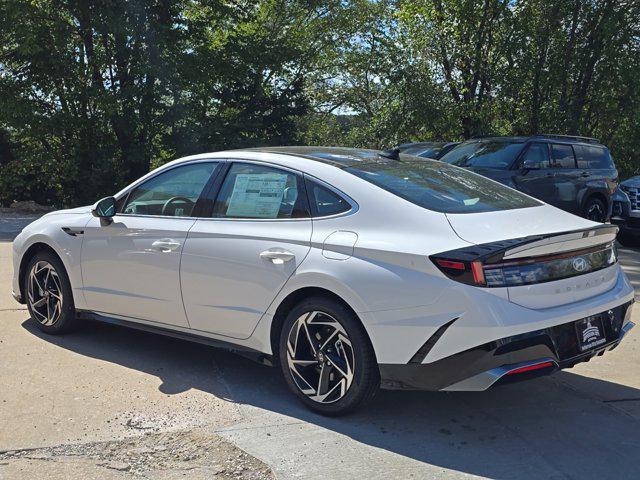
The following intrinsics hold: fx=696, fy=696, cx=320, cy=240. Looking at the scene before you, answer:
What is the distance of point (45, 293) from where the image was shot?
5816mm

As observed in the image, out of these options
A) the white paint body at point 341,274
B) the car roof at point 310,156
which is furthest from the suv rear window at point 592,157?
the white paint body at point 341,274

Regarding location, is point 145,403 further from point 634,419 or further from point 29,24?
point 29,24

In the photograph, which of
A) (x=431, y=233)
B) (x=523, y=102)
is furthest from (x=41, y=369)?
(x=523, y=102)

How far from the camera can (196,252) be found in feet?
15.4

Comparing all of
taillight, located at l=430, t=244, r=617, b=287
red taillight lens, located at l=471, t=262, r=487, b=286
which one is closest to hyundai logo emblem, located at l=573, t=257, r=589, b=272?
taillight, located at l=430, t=244, r=617, b=287

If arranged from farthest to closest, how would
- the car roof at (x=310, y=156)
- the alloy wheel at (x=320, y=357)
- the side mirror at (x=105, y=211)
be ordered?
the side mirror at (x=105, y=211), the car roof at (x=310, y=156), the alloy wheel at (x=320, y=357)

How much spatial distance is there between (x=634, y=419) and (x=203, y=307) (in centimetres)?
280

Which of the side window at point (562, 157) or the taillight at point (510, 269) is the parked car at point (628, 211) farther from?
the taillight at point (510, 269)

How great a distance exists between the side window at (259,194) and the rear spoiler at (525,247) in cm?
116

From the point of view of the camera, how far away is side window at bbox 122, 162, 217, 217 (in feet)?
16.4

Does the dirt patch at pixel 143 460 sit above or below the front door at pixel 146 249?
below

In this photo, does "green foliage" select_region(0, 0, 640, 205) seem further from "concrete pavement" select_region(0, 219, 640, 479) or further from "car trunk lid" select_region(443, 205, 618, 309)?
"car trunk lid" select_region(443, 205, 618, 309)

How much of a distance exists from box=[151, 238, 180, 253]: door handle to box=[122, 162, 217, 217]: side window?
226mm

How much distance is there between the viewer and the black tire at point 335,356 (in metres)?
3.94
